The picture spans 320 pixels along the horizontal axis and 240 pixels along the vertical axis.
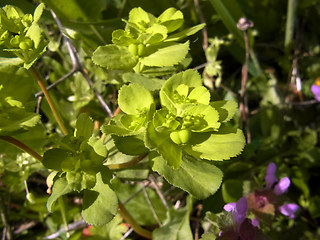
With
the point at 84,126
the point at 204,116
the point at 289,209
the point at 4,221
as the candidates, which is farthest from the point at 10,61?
the point at 289,209

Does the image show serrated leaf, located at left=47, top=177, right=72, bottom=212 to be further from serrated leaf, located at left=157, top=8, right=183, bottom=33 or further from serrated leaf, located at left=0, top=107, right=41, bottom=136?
serrated leaf, located at left=157, top=8, right=183, bottom=33

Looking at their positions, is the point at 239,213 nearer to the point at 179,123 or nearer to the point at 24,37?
the point at 179,123

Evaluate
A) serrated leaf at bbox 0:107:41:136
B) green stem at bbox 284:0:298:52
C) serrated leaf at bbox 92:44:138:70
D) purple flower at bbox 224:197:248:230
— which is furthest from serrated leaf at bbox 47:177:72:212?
green stem at bbox 284:0:298:52

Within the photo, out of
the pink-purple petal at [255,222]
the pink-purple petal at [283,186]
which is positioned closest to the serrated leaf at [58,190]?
the pink-purple petal at [255,222]

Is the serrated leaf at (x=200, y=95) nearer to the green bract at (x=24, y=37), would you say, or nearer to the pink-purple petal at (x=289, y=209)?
the green bract at (x=24, y=37)

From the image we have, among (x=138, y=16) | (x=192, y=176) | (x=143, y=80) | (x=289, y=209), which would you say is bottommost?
(x=289, y=209)

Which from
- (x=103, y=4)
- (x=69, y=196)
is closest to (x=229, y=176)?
(x=69, y=196)
